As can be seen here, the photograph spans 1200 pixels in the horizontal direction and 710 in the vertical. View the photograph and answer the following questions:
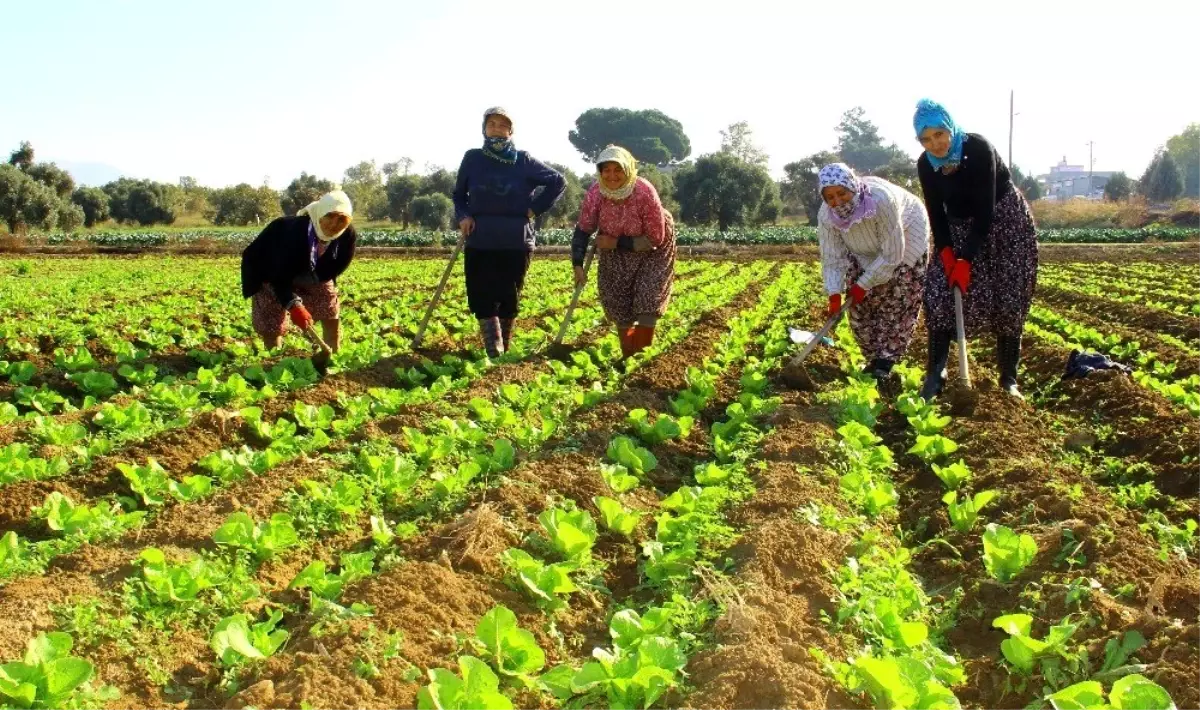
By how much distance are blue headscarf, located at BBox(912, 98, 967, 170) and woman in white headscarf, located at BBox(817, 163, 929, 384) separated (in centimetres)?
49

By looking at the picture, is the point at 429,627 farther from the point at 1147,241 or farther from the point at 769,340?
the point at 1147,241

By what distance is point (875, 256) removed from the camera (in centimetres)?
642

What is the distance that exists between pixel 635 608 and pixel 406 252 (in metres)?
28.0

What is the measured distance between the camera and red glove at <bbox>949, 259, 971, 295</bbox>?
580cm

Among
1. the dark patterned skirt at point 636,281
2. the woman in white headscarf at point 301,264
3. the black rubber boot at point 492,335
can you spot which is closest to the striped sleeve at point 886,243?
the dark patterned skirt at point 636,281

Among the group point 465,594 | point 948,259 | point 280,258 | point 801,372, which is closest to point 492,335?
point 280,258

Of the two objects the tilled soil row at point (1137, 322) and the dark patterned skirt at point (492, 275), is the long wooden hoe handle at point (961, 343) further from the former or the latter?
the dark patterned skirt at point (492, 275)

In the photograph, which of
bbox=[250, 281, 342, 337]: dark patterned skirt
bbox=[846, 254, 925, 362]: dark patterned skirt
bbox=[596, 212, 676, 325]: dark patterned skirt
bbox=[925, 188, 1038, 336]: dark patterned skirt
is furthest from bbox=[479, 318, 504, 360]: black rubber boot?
bbox=[925, 188, 1038, 336]: dark patterned skirt

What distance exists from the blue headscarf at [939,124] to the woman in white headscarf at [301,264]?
3547mm

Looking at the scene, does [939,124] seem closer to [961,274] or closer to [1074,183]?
[961,274]

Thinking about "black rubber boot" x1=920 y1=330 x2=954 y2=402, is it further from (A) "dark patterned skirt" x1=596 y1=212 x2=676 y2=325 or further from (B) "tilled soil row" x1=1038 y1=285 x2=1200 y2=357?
(B) "tilled soil row" x1=1038 y1=285 x2=1200 y2=357

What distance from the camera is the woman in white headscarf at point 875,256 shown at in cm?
613

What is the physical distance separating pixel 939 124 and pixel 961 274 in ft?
2.83

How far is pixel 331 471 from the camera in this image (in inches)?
169
